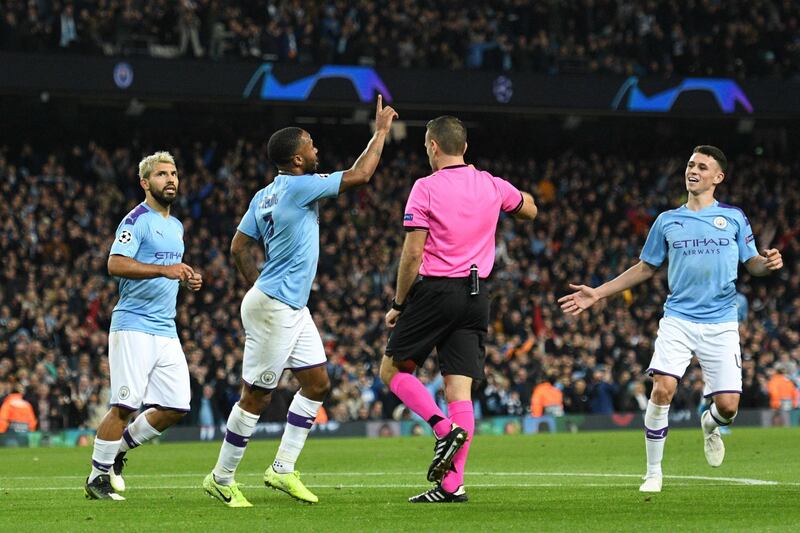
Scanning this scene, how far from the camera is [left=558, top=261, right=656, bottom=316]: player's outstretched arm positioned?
10109mm

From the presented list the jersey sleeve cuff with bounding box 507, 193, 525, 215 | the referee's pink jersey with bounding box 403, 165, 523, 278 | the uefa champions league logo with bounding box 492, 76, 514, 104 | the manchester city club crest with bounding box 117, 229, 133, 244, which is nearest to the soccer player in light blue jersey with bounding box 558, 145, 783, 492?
the jersey sleeve cuff with bounding box 507, 193, 525, 215

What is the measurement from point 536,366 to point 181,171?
10533mm

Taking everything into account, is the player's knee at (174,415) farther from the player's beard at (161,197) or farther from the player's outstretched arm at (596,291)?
the player's outstretched arm at (596,291)

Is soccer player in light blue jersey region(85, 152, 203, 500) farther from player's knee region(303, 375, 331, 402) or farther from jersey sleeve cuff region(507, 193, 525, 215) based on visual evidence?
jersey sleeve cuff region(507, 193, 525, 215)

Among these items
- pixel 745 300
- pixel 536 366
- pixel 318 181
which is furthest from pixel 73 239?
pixel 318 181

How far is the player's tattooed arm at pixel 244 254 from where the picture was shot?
30.7 feet

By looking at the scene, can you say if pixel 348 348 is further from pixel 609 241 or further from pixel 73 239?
pixel 609 241

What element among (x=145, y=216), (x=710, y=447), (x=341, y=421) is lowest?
(x=341, y=421)

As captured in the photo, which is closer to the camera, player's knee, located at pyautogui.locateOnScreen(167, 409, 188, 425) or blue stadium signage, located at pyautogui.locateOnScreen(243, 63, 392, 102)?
player's knee, located at pyautogui.locateOnScreen(167, 409, 188, 425)

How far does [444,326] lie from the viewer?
9188mm

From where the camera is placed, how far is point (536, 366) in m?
27.2

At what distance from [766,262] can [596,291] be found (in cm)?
131

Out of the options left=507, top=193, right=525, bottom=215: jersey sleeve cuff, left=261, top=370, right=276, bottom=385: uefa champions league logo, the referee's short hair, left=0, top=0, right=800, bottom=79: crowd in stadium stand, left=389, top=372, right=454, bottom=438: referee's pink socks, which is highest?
left=0, top=0, right=800, bottom=79: crowd in stadium stand

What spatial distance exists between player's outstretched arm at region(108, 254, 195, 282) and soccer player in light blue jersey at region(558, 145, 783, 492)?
11.1 ft
